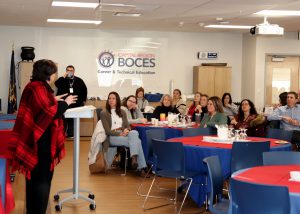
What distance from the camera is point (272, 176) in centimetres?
459

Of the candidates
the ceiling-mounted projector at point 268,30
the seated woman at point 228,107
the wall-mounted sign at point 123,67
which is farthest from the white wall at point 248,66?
the ceiling-mounted projector at point 268,30

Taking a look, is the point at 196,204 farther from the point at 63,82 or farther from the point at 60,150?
the point at 63,82

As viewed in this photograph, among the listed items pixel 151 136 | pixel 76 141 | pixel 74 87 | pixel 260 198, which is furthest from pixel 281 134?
pixel 74 87

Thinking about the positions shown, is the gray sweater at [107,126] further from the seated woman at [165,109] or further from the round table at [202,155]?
the round table at [202,155]

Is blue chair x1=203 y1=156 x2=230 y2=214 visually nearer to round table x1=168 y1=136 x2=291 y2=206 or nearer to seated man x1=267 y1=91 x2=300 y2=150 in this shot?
round table x1=168 y1=136 x2=291 y2=206

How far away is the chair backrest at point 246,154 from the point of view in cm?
636

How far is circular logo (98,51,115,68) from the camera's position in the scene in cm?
1516

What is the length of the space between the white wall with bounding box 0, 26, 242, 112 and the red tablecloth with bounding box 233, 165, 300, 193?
10.5m

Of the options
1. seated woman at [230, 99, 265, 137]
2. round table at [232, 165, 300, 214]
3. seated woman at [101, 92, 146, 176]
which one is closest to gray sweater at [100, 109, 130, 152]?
seated woman at [101, 92, 146, 176]

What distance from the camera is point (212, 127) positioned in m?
8.98

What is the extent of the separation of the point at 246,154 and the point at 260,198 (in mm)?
2549

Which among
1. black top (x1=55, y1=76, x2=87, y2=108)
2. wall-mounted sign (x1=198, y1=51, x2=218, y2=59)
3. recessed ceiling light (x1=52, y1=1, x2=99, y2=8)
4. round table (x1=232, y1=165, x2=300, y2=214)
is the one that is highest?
recessed ceiling light (x1=52, y1=1, x2=99, y2=8)

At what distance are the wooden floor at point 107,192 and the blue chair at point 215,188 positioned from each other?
1.67 meters

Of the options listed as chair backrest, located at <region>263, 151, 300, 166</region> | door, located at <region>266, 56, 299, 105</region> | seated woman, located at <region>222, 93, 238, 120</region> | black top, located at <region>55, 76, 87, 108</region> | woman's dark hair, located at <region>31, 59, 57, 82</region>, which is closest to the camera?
woman's dark hair, located at <region>31, 59, 57, 82</region>
